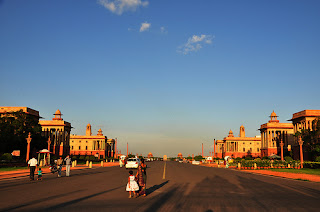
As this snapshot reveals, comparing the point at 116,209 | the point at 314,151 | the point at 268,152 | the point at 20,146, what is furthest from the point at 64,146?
the point at 116,209

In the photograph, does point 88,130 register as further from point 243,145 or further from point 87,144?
point 243,145

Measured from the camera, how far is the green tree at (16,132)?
52.8 meters

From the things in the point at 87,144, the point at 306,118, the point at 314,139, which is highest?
the point at 306,118

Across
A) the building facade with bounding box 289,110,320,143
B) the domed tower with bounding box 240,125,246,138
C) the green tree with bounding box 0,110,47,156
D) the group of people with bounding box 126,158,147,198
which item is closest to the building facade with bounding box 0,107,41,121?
the green tree with bounding box 0,110,47,156

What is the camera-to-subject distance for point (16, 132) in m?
55.2

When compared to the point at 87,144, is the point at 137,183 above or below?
below

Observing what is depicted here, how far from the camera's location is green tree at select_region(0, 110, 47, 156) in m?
52.8

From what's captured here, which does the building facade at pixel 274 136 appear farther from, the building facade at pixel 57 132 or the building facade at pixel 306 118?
the building facade at pixel 57 132

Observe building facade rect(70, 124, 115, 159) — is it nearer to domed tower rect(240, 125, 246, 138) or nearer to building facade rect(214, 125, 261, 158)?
building facade rect(214, 125, 261, 158)

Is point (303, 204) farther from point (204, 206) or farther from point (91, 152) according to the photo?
point (91, 152)

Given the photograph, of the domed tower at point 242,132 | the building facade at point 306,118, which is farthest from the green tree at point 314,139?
the domed tower at point 242,132

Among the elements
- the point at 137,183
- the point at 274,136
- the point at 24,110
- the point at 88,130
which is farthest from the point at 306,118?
the point at 88,130

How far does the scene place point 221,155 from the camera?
569 ft

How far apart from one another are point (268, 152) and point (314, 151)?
45402 millimetres
